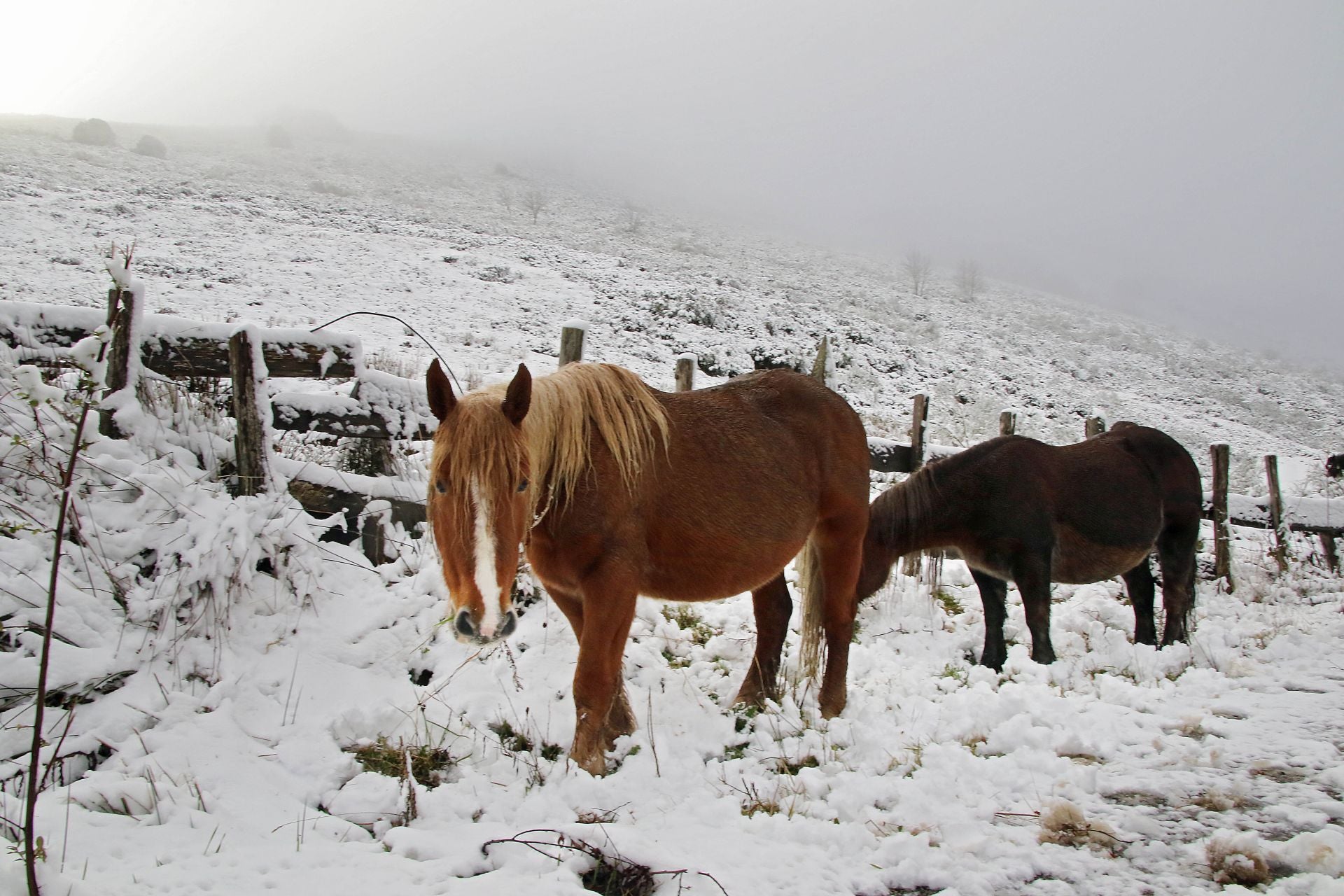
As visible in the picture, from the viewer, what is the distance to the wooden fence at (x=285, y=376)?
12.9ft

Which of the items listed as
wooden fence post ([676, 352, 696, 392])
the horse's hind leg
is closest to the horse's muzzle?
the horse's hind leg

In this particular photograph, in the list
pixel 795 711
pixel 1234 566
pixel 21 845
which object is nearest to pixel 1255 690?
pixel 795 711

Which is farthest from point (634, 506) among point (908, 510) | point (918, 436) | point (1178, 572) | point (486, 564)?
point (918, 436)

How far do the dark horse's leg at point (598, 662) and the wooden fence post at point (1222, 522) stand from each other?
8.61 m

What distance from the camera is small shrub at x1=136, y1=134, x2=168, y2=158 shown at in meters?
36.4

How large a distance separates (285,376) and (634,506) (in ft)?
8.83

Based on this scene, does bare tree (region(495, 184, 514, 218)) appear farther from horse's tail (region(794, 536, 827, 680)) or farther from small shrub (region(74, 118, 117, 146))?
horse's tail (region(794, 536, 827, 680))

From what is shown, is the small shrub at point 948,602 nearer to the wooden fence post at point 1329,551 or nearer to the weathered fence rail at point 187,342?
the weathered fence rail at point 187,342

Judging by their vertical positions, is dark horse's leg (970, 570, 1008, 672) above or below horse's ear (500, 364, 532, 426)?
below

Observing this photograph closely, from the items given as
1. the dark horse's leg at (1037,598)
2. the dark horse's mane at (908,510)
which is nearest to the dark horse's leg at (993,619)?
the dark horse's leg at (1037,598)

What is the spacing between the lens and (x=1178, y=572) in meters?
6.18

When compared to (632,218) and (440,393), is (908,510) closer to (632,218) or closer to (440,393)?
(440,393)

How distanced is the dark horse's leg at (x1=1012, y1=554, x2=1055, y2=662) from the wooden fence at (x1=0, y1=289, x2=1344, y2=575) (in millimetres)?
4049

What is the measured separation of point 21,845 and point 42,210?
90.4ft
